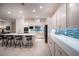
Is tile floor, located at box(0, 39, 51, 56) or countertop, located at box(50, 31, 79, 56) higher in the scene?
countertop, located at box(50, 31, 79, 56)

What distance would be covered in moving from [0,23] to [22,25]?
2728 millimetres

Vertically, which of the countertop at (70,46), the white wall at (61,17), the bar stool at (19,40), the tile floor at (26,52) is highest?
the white wall at (61,17)

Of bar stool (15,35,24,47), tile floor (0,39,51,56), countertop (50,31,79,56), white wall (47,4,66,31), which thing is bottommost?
tile floor (0,39,51,56)

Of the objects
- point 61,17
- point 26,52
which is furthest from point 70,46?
point 26,52

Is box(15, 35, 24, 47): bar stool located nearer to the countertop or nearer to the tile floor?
the tile floor

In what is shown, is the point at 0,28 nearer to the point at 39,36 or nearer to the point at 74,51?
the point at 39,36

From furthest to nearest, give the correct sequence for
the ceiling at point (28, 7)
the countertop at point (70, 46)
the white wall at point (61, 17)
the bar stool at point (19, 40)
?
1. the bar stool at point (19, 40)
2. the ceiling at point (28, 7)
3. the white wall at point (61, 17)
4. the countertop at point (70, 46)

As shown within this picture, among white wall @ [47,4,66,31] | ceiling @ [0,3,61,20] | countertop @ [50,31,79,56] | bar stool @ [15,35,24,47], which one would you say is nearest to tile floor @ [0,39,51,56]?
bar stool @ [15,35,24,47]

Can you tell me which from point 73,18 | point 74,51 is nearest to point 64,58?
point 74,51

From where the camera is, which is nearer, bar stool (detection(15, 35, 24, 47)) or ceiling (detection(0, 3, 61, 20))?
ceiling (detection(0, 3, 61, 20))

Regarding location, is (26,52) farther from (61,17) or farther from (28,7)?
(61,17)

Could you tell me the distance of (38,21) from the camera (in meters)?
12.0

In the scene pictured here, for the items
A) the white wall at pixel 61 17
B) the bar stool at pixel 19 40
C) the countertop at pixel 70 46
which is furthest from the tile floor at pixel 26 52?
the countertop at pixel 70 46

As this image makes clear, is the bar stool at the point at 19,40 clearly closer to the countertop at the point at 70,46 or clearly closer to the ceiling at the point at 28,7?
the ceiling at the point at 28,7
